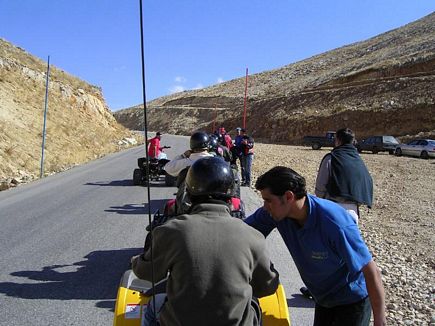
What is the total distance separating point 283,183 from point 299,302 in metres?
2.88

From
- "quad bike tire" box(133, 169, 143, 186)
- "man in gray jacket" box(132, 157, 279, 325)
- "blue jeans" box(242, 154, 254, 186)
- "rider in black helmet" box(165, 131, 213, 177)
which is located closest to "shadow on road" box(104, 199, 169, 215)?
"quad bike tire" box(133, 169, 143, 186)

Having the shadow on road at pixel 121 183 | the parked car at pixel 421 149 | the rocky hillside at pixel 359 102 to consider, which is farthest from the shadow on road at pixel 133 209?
the rocky hillside at pixel 359 102

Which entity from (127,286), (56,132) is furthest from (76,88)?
(127,286)

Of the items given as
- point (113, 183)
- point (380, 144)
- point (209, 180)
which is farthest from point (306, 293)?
point (380, 144)

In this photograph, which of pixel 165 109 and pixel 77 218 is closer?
pixel 77 218

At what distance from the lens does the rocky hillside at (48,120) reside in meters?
20.6

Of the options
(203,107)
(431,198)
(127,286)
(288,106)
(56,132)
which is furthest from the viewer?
(203,107)

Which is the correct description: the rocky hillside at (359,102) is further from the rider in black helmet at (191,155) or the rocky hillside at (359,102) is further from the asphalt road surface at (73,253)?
the rider in black helmet at (191,155)

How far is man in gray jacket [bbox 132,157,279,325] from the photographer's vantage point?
7.12 ft

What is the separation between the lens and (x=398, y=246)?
8008mm

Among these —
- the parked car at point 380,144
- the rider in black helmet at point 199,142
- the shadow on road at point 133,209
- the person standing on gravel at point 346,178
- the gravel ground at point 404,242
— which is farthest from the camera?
the parked car at point 380,144

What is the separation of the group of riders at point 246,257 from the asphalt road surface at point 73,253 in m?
1.96

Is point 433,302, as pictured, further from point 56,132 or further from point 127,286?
point 56,132

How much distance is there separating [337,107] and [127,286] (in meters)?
49.2
